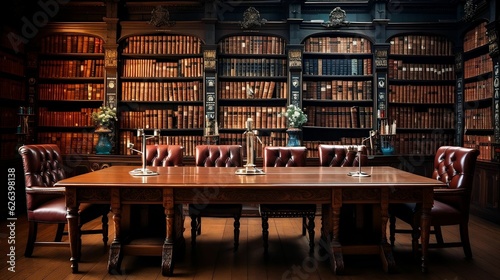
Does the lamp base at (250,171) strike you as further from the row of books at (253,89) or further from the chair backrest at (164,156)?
the row of books at (253,89)

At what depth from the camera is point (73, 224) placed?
2836 millimetres

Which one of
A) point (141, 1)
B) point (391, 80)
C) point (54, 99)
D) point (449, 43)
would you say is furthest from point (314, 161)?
point (54, 99)

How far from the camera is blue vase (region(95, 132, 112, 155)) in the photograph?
5.32 meters

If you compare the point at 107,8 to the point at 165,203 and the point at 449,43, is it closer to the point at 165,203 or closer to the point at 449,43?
the point at 165,203

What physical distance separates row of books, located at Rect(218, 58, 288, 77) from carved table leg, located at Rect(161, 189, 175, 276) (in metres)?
3.10

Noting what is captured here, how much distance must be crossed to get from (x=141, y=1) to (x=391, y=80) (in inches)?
143

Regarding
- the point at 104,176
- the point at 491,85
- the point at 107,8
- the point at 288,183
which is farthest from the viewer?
the point at 107,8

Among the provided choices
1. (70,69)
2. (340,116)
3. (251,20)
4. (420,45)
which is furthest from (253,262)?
(420,45)

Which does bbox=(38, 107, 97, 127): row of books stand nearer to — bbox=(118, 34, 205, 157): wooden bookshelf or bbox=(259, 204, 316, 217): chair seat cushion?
bbox=(118, 34, 205, 157): wooden bookshelf

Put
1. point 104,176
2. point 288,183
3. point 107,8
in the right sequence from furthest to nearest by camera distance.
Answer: point 107,8, point 104,176, point 288,183

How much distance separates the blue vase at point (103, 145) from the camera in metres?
5.32

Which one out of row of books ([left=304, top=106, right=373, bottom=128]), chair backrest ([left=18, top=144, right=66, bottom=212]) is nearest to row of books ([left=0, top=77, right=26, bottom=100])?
chair backrest ([left=18, top=144, right=66, bottom=212])

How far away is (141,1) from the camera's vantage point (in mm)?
5680

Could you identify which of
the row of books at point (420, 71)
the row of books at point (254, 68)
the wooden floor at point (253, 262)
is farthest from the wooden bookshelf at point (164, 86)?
the row of books at point (420, 71)
